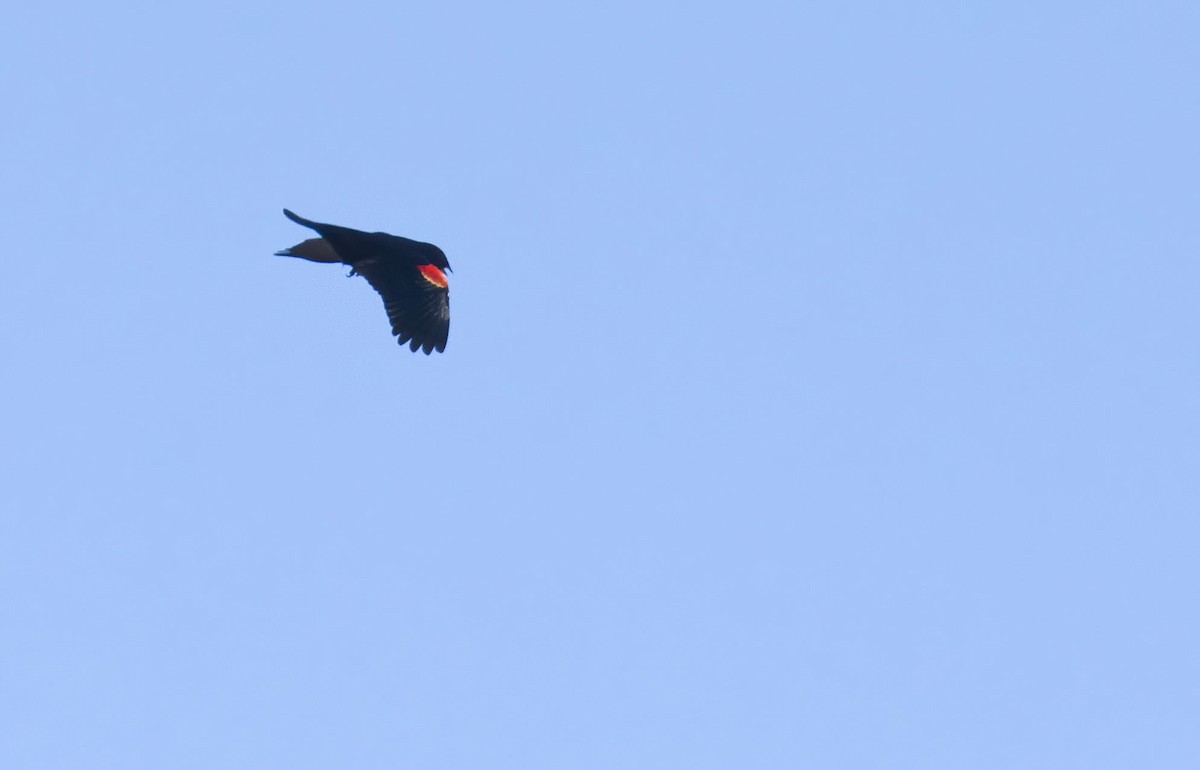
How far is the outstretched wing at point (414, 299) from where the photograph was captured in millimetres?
36406

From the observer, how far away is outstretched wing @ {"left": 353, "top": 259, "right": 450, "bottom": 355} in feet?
119

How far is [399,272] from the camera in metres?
36.9

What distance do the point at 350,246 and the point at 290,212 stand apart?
815 mm

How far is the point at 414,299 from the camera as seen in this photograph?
36.6 meters

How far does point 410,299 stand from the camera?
3659cm

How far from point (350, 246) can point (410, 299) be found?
3.14ft

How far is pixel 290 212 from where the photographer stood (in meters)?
36.5

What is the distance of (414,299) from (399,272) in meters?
0.47

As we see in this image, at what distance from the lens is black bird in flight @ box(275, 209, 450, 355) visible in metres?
36.4

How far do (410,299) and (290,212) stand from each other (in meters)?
1.62

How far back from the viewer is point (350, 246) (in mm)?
36906

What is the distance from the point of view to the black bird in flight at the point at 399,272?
3644 cm
